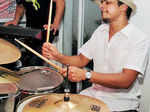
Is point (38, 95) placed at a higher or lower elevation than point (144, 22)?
lower

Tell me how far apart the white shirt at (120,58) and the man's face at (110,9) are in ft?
0.39

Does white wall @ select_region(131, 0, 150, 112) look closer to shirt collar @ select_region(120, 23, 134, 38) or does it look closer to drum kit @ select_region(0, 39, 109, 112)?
shirt collar @ select_region(120, 23, 134, 38)

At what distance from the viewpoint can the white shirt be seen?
1.69 m

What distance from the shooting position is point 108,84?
66.9 inches

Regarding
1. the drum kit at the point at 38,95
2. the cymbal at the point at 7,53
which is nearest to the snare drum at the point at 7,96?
the drum kit at the point at 38,95

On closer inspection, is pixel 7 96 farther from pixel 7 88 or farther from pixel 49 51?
pixel 49 51

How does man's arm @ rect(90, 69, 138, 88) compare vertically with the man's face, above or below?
below

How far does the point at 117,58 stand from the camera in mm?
1809

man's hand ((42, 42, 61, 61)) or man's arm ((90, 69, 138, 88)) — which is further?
man's hand ((42, 42, 61, 61))

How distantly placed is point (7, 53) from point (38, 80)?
36 centimetres

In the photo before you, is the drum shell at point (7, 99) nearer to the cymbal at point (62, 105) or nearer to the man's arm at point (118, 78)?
the cymbal at point (62, 105)

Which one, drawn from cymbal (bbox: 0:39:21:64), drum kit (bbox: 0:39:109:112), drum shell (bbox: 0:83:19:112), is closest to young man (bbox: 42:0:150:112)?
drum kit (bbox: 0:39:109:112)

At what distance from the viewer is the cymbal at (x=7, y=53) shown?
4.36 ft

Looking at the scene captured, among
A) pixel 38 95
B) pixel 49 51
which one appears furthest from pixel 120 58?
pixel 38 95
